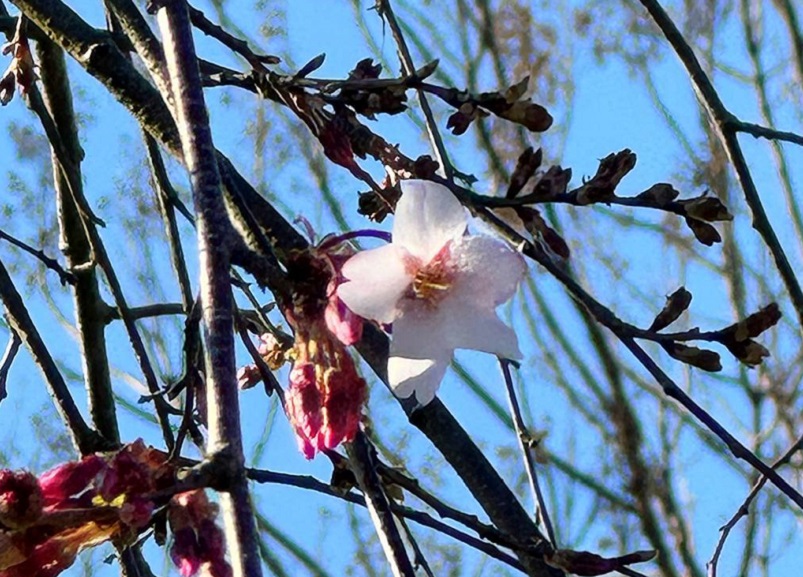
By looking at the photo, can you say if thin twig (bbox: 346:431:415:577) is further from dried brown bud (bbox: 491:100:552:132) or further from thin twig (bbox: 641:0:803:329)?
thin twig (bbox: 641:0:803:329)

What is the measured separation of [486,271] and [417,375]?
65 millimetres

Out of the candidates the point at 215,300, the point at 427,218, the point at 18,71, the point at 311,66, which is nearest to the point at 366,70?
the point at 311,66

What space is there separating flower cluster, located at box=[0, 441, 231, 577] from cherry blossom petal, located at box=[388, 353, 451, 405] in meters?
0.12

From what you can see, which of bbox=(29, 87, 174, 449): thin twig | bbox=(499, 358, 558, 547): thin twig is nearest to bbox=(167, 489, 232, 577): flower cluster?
bbox=(499, 358, 558, 547): thin twig

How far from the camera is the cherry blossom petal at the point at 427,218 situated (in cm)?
64

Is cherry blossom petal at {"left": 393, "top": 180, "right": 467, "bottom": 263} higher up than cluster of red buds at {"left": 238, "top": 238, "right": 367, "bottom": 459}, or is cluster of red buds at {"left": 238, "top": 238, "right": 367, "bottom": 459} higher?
cherry blossom petal at {"left": 393, "top": 180, "right": 467, "bottom": 263}

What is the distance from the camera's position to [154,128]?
0.91 metres

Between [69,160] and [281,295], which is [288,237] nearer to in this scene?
[281,295]

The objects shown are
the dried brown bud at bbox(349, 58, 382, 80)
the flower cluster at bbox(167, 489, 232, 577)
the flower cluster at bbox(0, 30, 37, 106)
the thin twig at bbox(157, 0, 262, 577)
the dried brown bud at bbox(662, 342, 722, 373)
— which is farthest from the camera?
the flower cluster at bbox(0, 30, 37, 106)

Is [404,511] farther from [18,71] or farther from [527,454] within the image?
[18,71]

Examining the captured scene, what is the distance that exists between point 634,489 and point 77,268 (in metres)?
3.51

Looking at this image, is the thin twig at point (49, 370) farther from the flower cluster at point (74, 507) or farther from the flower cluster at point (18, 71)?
the flower cluster at point (74, 507)

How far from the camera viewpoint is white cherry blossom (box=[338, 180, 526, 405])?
0.63 m

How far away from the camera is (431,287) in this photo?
0.64m
